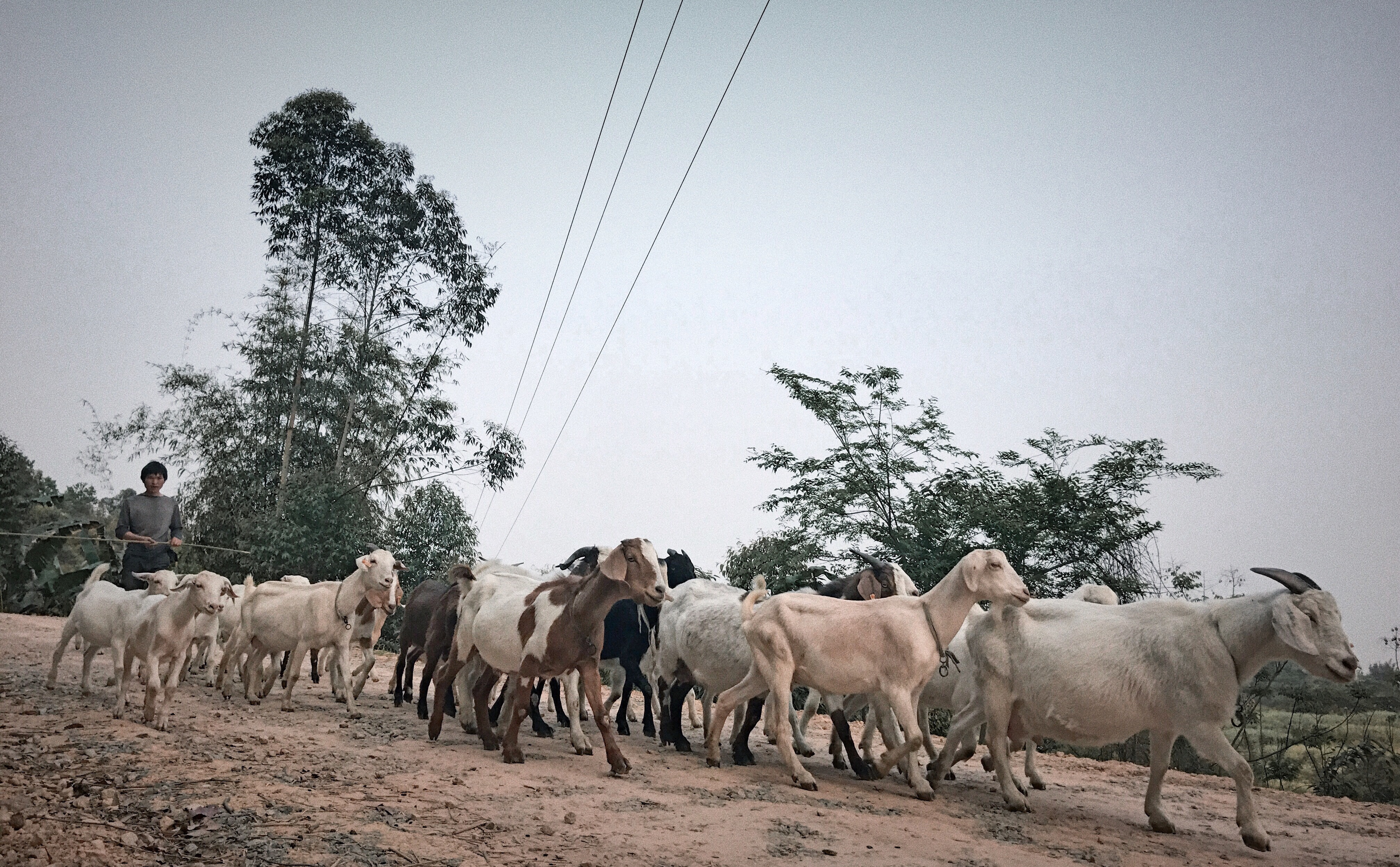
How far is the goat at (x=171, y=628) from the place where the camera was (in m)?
8.48

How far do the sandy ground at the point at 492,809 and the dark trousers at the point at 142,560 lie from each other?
1.46 meters

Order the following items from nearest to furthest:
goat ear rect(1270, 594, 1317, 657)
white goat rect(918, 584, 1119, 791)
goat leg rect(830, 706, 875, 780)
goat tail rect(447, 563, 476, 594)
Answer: goat ear rect(1270, 594, 1317, 657), goat leg rect(830, 706, 875, 780), white goat rect(918, 584, 1119, 791), goat tail rect(447, 563, 476, 594)

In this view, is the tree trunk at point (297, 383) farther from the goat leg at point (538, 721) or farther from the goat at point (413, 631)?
the goat leg at point (538, 721)

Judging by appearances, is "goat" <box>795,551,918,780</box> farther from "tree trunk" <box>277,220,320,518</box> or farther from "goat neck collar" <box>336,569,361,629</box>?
"tree trunk" <box>277,220,320,518</box>

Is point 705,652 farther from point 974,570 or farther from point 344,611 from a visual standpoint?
point 344,611

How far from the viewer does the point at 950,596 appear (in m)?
8.04

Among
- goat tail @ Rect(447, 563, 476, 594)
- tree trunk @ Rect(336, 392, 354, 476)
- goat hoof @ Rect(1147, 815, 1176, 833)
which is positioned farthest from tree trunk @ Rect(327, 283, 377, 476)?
goat hoof @ Rect(1147, 815, 1176, 833)

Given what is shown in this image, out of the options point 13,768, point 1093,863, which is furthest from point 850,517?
point 13,768

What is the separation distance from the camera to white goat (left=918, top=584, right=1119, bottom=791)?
29.3 ft

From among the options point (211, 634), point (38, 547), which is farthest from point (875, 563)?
point (38, 547)

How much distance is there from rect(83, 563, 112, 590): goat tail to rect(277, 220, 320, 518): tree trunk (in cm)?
1403

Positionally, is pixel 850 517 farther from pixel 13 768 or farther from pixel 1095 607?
pixel 13 768

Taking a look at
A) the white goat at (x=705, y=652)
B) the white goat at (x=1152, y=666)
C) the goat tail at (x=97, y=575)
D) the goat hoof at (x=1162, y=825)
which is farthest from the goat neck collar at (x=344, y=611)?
the goat hoof at (x=1162, y=825)

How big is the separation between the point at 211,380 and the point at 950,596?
25.3m
